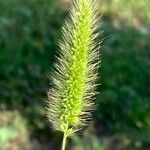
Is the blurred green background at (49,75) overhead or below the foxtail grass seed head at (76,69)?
overhead

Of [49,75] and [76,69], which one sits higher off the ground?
[49,75]

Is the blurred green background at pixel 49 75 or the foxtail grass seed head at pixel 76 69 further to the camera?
the blurred green background at pixel 49 75

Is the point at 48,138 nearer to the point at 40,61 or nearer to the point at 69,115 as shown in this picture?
the point at 40,61

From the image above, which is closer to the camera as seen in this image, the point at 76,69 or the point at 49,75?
the point at 76,69

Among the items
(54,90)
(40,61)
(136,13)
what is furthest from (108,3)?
(54,90)

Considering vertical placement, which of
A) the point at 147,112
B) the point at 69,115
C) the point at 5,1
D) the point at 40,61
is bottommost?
the point at 69,115
